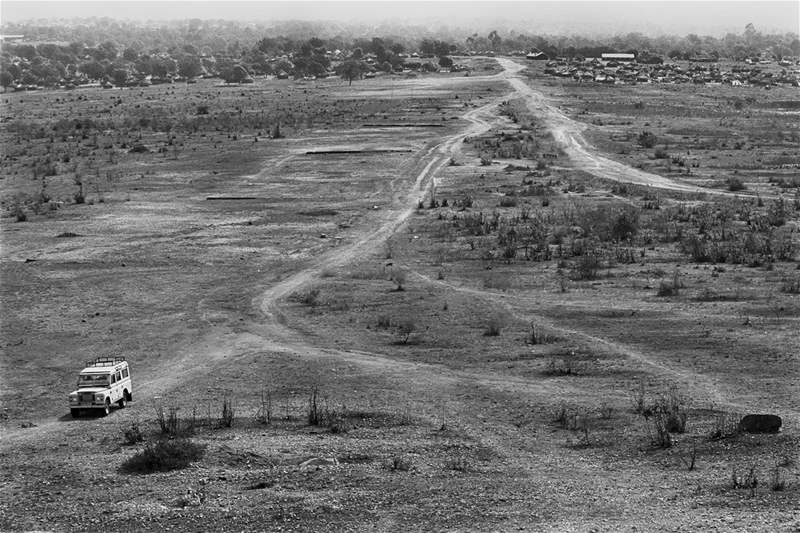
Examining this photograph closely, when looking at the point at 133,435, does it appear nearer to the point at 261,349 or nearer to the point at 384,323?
the point at 261,349

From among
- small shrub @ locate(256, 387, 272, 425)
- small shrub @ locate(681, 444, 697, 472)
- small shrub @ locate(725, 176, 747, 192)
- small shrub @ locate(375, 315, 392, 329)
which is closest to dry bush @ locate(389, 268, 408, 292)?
small shrub @ locate(375, 315, 392, 329)

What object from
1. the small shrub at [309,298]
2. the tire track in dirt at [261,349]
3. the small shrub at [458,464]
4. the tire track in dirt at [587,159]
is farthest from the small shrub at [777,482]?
the tire track in dirt at [587,159]

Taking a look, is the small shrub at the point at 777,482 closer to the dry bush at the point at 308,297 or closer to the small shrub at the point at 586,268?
the small shrub at the point at 586,268

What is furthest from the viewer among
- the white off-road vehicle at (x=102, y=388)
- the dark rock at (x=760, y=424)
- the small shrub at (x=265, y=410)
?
the white off-road vehicle at (x=102, y=388)

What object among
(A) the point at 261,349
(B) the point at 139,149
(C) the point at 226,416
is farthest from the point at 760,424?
(B) the point at 139,149

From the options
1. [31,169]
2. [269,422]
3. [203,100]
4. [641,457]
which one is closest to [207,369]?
[269,422]

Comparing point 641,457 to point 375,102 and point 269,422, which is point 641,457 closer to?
point 269,422

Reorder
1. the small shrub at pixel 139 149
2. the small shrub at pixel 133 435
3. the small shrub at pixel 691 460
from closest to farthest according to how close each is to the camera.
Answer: the small shrub at pixel 691 460
the small shrub at pixel 133 435
the small shrub at pixel 139 149
